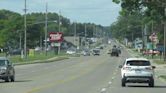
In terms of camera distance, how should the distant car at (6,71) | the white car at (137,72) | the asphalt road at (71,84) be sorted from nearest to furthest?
the asphalt road at (71,84) → the white car at (137,72) → the distant car at (6,71)

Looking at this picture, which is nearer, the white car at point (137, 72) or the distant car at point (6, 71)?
the white car at point (137, 72)

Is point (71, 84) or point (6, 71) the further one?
point (6, 71)

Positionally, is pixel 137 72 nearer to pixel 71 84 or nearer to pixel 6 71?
pixel 71 84

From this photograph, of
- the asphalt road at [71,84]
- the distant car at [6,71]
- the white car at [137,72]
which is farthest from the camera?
the distant car at [6,71]

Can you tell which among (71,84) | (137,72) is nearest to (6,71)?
(71,84)

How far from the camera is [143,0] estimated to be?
142ft

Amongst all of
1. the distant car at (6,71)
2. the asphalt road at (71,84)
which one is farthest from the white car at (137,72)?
the distant car at (6,71)

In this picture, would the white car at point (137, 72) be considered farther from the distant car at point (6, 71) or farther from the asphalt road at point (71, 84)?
the distant car at point (6, 71)

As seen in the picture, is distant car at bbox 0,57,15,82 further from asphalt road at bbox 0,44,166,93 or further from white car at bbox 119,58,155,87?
white car at bbox 119,58,155,87

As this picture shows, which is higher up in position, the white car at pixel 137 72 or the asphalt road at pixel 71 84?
the white car at pixel 137 72

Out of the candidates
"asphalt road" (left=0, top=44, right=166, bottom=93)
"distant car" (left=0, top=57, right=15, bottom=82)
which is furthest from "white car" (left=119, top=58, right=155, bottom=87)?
"distant car" (left=0, top=57, right=15, bottom=82)

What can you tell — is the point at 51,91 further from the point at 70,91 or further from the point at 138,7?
the point at 138,7

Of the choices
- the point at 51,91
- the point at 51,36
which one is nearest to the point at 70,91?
the point at 51,91

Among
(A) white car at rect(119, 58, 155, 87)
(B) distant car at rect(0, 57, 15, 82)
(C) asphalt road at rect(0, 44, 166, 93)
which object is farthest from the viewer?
(B) distant car at rect(0, 57, 15, 82)
